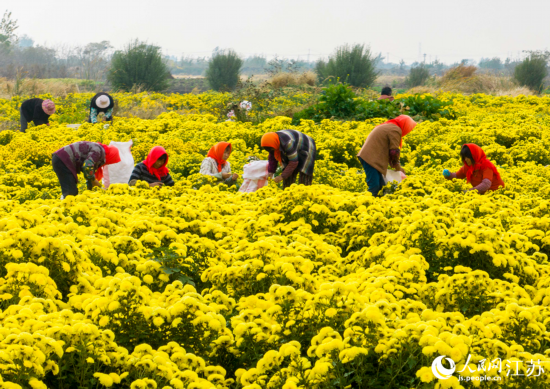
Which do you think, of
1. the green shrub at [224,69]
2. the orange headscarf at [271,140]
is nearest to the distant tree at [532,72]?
the green shrub at [224,69]

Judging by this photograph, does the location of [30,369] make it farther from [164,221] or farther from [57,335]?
[164,221]

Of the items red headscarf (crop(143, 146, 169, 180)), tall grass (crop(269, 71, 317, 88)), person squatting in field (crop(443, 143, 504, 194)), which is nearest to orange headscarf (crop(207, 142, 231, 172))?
red headscarf (crop(143, 146, 169, 180))

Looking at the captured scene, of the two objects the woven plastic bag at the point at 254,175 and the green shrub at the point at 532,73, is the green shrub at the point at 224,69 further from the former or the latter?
the woven plastic bag at the point at 254,175

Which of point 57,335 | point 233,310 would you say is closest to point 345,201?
point 233,310

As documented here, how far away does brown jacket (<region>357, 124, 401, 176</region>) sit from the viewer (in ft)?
21.9

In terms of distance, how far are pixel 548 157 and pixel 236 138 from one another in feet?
20.2

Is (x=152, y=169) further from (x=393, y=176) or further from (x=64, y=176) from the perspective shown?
(x=393, y=176)

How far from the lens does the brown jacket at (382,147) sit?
6.66m

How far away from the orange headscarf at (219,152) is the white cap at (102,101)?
7.20 meters

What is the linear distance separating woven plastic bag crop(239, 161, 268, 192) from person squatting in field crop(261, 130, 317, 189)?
334mm

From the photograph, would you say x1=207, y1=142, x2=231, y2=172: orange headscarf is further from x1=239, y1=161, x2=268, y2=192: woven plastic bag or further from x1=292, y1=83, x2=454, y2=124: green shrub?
x1=292, y1=83, x2=454, y2=124: green shrub

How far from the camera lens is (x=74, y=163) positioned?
6.57 metres

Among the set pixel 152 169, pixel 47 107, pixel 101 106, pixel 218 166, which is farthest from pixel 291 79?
pixel 152 169

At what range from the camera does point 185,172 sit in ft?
30.1
